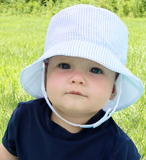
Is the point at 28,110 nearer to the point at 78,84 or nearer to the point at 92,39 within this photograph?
the point at 78,84

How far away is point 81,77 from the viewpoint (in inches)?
49.2

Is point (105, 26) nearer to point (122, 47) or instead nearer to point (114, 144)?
point (122, 47)

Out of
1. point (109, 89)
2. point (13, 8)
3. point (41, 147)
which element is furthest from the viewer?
point (13, 8)

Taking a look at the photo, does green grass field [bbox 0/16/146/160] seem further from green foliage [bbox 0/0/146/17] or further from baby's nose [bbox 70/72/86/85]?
green foliage [bbox 0/0/146/17]

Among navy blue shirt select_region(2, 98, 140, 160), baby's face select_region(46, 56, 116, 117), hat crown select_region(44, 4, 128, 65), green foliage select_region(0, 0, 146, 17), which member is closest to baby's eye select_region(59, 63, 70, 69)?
baby's face select_region(46, 56, 116, 117)

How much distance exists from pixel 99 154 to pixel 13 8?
15901 millimetres

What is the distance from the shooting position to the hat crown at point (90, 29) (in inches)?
50.8

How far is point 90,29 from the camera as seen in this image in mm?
1298

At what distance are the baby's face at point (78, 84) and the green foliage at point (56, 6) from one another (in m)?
13.7

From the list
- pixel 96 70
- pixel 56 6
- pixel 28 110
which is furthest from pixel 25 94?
pixel 56 6

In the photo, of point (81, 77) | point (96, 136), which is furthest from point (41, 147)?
point (81, 77)

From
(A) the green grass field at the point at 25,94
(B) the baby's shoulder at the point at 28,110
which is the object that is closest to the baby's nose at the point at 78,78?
(B) the baby's shoulder at the point at 28,110

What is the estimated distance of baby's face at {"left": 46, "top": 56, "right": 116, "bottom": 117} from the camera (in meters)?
1.25

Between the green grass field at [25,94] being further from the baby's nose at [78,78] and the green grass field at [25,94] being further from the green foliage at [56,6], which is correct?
the green foliage at [56,6]
